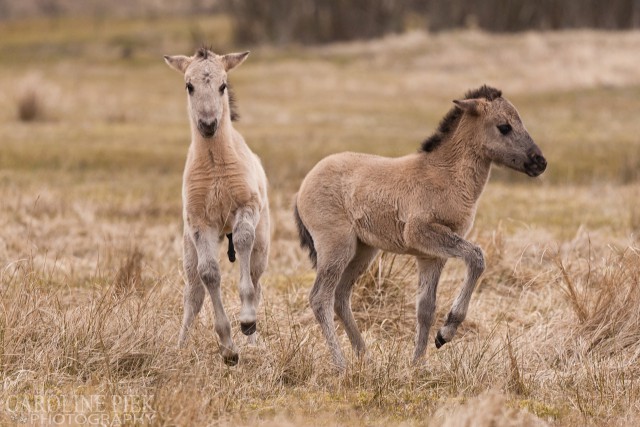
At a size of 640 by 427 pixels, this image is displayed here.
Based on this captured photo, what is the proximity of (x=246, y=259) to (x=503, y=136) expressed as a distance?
2.25 metres

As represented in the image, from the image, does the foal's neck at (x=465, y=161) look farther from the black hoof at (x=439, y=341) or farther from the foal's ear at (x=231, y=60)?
the foal's ear at (x=231, y=60)

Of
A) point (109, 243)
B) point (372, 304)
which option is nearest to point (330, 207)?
point (372, 304)

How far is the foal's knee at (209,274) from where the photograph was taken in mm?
7477

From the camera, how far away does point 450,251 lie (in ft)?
24.5

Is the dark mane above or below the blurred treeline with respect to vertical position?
above

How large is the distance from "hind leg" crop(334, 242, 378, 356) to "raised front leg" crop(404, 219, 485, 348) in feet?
2.44

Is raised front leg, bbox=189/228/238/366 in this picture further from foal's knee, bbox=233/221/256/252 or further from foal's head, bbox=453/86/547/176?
foal's head, bbox=453/86/547/176

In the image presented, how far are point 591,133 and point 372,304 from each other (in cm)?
1580

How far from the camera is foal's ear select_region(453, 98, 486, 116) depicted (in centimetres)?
787

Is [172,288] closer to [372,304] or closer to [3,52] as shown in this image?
[372,304]

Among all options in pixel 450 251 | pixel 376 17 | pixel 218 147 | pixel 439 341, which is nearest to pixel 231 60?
pixel 218 147

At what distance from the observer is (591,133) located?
23703 mm

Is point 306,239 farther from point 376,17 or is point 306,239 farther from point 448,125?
point 376,17

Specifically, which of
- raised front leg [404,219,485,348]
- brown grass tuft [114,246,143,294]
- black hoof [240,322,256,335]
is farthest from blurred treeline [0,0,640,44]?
black hoof [240,322,256,335]
